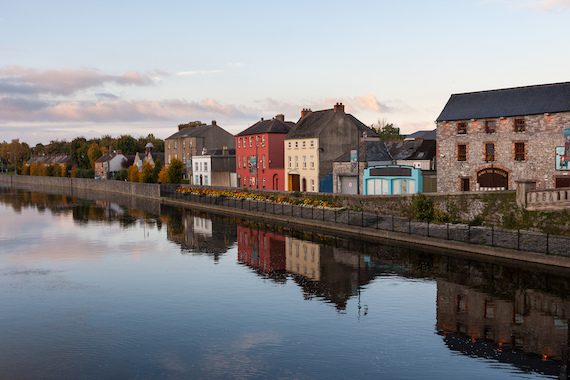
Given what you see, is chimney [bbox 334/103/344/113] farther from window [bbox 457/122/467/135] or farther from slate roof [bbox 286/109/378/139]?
window [bbox 457/122/467/135]

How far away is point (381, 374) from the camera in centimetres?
2020

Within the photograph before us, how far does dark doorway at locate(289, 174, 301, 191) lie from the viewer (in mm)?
82000

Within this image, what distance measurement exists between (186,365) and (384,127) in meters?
159

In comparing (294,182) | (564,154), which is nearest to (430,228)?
(564,154)

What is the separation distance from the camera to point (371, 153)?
7112cm

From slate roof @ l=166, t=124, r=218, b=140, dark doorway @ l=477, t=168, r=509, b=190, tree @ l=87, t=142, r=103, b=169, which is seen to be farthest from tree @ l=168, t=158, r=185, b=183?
tree @ l=87, t=142, r=103, b=169

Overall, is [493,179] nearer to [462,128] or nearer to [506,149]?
[506,149]

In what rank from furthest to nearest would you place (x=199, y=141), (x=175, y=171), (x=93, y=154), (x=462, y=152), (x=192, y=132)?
(x=93, y=154), (x=192, y=132), (x=199, y=141), (x=175, y=171), (x=462, y=152)

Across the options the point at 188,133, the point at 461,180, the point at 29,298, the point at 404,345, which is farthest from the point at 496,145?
the point at 188,133

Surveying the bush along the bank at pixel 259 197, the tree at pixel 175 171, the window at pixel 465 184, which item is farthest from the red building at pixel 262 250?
the tree at pixel 175 171

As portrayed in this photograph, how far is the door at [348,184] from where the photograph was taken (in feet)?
231

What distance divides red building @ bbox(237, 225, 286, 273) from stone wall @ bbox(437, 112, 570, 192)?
1887 cm

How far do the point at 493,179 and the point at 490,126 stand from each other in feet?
16.7

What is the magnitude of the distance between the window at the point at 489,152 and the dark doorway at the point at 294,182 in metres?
30.5
